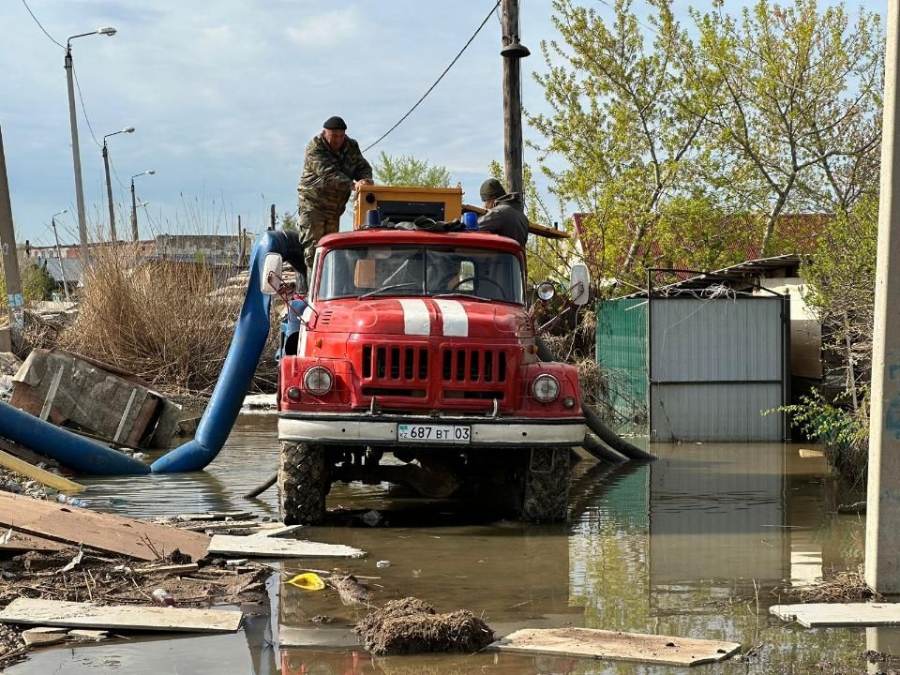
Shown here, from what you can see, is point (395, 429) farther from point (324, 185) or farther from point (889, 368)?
point (324, 185)

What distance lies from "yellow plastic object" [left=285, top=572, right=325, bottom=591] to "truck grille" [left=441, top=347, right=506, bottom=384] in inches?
88.2

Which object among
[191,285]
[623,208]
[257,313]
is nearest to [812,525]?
[257,313]

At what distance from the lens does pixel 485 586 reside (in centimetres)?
688

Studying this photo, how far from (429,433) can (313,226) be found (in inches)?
150

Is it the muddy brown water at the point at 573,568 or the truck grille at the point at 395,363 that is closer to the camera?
the muddy brown water at the point at 573,568

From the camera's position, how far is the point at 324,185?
11602mm

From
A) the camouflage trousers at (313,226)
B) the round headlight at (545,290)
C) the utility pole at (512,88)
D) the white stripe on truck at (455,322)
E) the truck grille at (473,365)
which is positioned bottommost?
the truck grille at (473,365)

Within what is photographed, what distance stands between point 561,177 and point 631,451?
40.2ft

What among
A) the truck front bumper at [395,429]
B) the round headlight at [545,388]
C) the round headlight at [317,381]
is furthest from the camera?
the round headlight at [545,388]

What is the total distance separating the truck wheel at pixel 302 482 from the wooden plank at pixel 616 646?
3.39 meters

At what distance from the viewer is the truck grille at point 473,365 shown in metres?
8.66

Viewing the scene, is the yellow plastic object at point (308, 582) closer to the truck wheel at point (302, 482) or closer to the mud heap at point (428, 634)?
the mud heap at point (428, 634)

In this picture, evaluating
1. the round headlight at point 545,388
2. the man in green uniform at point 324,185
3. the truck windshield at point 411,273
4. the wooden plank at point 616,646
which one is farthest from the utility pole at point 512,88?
the wooden plank at point 616,646

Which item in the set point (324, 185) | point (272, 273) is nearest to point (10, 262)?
point (324, 185)
